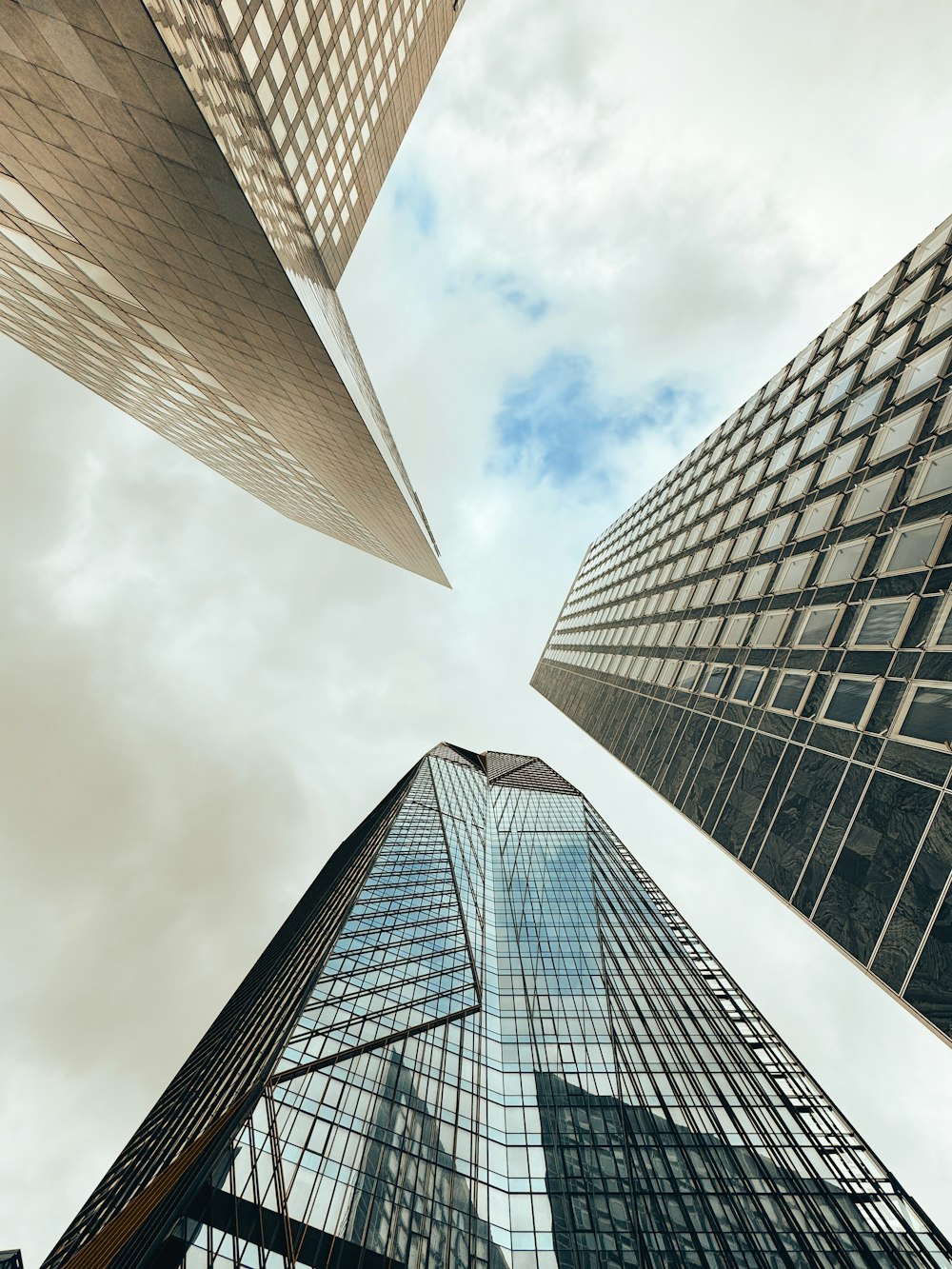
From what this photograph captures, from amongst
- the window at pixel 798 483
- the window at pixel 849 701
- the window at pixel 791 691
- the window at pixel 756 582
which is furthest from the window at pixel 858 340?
the window at pixel 849 701

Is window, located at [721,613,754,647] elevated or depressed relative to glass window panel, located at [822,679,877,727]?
elevated

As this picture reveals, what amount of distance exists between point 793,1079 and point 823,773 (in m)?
39.9

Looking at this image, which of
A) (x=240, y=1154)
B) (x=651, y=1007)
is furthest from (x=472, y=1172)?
(x=651, y=1007)

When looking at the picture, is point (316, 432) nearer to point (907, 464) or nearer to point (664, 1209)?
point (907, 464)

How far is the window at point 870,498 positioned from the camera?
1797 cm

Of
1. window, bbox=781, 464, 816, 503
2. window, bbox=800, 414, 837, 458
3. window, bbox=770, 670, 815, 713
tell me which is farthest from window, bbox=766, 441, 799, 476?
window, bbox=770, 670, 815, 713

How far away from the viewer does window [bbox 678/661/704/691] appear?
2751 cm

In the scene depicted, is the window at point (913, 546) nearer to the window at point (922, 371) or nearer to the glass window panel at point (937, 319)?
the window at point (922, 371)

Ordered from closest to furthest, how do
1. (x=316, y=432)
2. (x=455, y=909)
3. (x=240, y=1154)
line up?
(x=240, y=1154), (x=316, y=432), (x=455, y=909)

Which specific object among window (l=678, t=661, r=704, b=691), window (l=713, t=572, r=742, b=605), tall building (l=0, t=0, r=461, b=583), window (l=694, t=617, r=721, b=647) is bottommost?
window (l=678, t=661, r=704, b=691)

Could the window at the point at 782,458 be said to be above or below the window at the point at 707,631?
above

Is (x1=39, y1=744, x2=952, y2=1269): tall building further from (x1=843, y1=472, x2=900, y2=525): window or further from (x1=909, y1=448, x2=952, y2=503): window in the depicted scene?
(x1=843, y1=472, x2=900, y2=525): window

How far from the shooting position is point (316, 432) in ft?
114

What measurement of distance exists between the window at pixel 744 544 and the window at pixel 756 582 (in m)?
1.67
